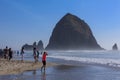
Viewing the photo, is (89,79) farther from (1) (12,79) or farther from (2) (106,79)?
(1) (12,79)

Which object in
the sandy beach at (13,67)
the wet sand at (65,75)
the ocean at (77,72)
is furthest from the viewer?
the sandy beach at (13,67)

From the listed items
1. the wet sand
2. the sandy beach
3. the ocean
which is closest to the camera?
the wet sand

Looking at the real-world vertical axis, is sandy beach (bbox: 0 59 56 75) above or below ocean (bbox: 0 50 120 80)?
above

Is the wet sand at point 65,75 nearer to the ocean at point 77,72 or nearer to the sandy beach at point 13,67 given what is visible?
the ocean at point 77,72

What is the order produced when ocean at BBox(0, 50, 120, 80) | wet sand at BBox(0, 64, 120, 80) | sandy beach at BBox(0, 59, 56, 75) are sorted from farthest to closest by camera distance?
sandy beach at BBox(0, 59, 56, 75) < ocean at BBox(0, 50, 120, 80) < wet sand at BBox(0, 64, 120, 80)

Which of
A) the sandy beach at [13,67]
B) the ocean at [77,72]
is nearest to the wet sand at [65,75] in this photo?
the ocean at [77,72]

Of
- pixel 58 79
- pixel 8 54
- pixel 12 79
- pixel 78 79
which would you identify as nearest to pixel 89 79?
pixel 78 79

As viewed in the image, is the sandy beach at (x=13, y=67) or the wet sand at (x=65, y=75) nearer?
the wet sand at (x=65, y=75)

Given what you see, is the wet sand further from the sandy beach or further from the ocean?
the sandy beach

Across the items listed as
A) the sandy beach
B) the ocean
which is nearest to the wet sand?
the ocean


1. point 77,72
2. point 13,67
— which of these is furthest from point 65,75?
point 13,67

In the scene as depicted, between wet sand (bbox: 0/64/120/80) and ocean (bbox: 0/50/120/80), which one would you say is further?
ocean (bbox: 0/50/120/80)

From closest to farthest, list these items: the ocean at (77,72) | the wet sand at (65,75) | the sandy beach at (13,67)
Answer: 1. the wet sand at (65,75)
2. the ocean at (77,72)
3. the sandy beach at (13,67)

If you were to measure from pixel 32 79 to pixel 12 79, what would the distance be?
1.36 m
